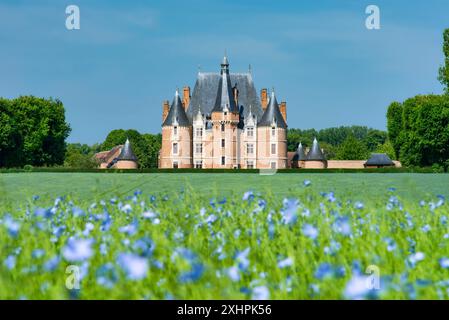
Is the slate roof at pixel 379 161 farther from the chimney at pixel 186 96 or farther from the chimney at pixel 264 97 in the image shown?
the chimney at pixel 186 96

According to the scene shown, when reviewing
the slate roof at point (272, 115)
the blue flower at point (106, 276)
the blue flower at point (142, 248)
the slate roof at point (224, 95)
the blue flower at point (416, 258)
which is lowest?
the blue flower at point (106, 276)

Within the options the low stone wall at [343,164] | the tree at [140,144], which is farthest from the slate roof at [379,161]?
the tree at [140,144]

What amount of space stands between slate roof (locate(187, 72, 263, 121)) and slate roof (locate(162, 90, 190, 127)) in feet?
5.30

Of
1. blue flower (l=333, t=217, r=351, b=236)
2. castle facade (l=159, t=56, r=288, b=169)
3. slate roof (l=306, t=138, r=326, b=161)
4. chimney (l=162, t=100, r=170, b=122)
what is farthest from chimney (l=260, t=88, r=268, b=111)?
blue flower (l=333, t=217, r=351, b=236)

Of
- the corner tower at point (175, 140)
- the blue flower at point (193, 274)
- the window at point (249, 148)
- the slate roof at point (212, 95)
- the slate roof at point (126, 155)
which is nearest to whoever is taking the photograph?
the blue flower at point (193, 274)

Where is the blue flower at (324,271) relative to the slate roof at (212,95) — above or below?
below

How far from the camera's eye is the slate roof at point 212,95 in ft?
239

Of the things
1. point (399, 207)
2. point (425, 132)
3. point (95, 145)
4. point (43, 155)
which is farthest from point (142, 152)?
point (399, 207)

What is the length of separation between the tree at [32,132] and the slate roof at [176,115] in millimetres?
12855

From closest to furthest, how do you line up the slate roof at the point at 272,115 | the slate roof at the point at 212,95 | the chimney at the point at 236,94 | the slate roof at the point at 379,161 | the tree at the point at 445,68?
the tree at the point at 445,68 < the slate roof at the point at 272,115 < the chimney at the point at 236,94 < the slate roof at the point at 212,95 < the slate roof at the point at 379,161

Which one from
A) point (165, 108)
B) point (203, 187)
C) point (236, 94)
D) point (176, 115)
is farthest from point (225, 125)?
point (203, 187)

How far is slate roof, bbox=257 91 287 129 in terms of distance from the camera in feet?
233

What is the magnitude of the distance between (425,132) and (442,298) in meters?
53.1

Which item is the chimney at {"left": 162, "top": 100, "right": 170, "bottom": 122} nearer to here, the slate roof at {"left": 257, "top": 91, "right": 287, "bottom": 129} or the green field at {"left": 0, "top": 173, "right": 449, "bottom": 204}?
the slate roof at {"left": 257, "top": 91, "right": 287, "bottom": 129}
